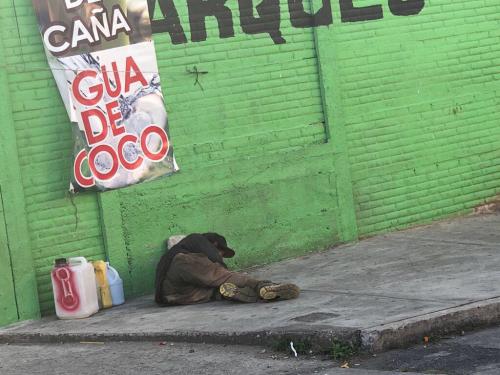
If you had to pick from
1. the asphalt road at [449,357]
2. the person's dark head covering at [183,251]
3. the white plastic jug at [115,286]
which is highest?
the person's dark head covering at [183,251]

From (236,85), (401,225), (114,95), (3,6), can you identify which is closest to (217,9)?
(236,85)

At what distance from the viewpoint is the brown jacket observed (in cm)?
891

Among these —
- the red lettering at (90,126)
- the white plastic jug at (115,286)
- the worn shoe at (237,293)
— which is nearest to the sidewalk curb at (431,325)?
the worn shoe at (237,293)

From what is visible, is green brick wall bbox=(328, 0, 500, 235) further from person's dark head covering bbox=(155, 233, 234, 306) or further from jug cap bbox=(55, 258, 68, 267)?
jug cap bbox=(55, 258, 68, 267)

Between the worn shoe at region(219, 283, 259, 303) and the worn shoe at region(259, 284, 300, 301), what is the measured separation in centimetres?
15

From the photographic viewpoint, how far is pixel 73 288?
29.7ft

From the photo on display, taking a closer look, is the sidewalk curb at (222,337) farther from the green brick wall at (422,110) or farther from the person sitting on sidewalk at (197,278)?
the green brick wall at (422,110)

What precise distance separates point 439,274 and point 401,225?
2536mm

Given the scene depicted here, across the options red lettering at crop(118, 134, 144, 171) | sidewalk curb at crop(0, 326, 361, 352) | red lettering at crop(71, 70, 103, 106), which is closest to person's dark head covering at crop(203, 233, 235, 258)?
red lettering at crop(118, 134, 144, 171)

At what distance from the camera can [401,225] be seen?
37.9 ft

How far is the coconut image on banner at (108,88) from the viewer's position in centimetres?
942

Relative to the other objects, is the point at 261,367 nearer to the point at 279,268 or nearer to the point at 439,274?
the point at 439,274

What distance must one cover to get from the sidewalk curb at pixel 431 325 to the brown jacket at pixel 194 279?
76.5 inches

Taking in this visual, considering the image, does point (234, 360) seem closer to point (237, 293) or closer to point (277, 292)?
point (277, 292)
